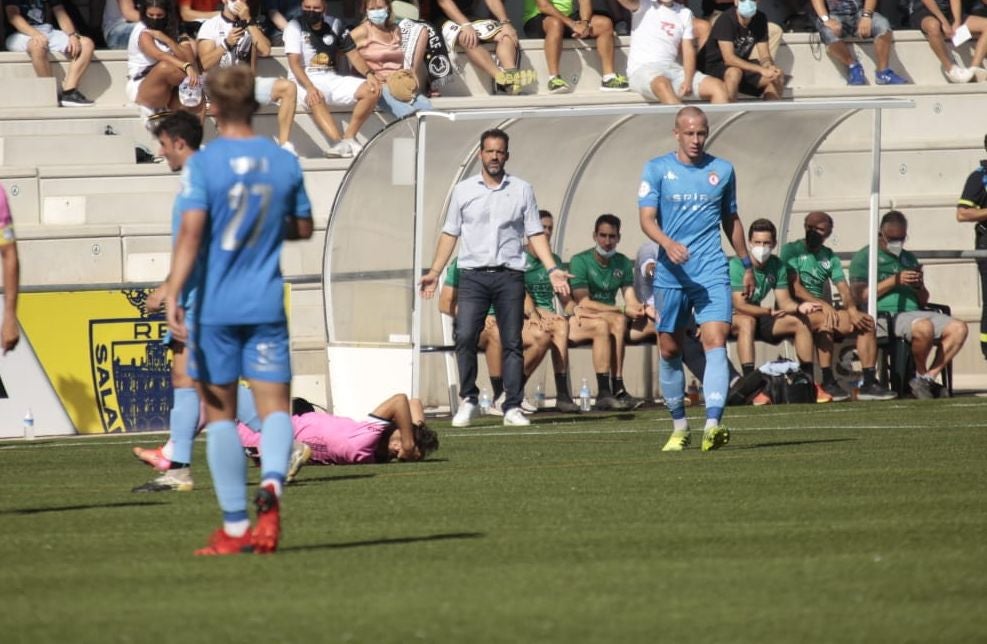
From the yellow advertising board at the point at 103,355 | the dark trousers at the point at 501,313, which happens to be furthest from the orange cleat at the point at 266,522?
the yellow advertising board at the point at 103,355

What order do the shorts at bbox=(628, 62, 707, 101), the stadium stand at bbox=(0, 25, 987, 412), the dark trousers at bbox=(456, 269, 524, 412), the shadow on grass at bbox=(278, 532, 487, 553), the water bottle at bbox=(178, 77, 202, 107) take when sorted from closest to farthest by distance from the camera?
the shadow on grass at bbox=(278, 532, 487, 553) → the dark trousers at bbox=(456, 269, 524, 412) → the stadium stand at bbox=(0, 25, 987, 412) → the water bottle at bbox=(178, 77, 202, 107) → the shorts at bbox=(628, 62, 707, 101)

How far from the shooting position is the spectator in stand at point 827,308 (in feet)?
58.9

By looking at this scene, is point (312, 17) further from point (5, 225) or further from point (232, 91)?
point (232, 91)

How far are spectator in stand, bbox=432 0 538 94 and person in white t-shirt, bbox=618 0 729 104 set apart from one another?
4.53ft

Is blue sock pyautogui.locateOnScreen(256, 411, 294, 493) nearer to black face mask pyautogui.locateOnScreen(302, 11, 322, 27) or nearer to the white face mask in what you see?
the white face mask

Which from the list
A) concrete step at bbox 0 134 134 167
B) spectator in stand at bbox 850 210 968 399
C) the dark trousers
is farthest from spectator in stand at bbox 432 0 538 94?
the dark trousers

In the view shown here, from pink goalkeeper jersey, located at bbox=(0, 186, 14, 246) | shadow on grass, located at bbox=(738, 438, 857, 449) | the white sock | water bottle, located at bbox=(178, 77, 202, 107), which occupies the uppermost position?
water bottle, located at bbox=(178, 77, 202, 107)

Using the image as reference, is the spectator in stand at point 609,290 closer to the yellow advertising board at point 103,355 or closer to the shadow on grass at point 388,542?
the yellow advertising board at point 103,355

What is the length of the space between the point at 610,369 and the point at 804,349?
1903mm

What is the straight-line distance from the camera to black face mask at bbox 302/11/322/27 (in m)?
20.7

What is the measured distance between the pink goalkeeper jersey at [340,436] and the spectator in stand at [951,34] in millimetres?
13967

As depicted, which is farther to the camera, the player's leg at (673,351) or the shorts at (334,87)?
the shorts at (334,87)

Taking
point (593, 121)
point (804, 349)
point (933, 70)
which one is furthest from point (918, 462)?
point (933, 70)

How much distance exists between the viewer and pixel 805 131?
19297 millimetres
